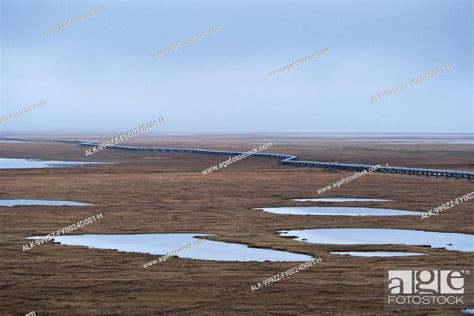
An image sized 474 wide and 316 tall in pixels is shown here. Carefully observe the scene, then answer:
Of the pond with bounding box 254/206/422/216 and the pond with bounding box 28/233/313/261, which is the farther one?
the pond with bounding box 254/206/422/216

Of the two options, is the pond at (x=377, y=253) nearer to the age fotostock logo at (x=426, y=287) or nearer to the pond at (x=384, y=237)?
the pond at (x=384, y=237)

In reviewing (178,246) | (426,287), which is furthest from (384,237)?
(426,287)

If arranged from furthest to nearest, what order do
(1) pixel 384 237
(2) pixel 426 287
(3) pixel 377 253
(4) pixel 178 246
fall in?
(1) pixel 384 237, (4) pixel 178 246, (3) pixel 377 253, (2) pixel 426 287

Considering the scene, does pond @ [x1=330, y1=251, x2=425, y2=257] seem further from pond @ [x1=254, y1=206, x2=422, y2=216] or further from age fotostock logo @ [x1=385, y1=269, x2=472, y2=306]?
pond @ [x1=254, y1=206, x2=422, y2=216]

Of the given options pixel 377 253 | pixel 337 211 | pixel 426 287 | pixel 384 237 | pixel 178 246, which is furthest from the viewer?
pixel 337 211

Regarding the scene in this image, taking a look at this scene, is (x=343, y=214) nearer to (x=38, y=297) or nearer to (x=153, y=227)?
(x=153, y=227)

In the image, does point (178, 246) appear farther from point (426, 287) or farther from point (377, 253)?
point (426, 287)

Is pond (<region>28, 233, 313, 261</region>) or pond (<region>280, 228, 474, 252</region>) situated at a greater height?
pond (<region>28, 233, 313, 261</region>)

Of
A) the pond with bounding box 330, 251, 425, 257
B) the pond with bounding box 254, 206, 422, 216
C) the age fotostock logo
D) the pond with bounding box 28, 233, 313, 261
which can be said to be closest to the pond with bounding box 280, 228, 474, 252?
the pond with bounding box 330, 251, 425, 257

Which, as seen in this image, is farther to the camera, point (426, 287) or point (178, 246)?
point (178, 246)

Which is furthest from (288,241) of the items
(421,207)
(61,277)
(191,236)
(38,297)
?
(421,207)
